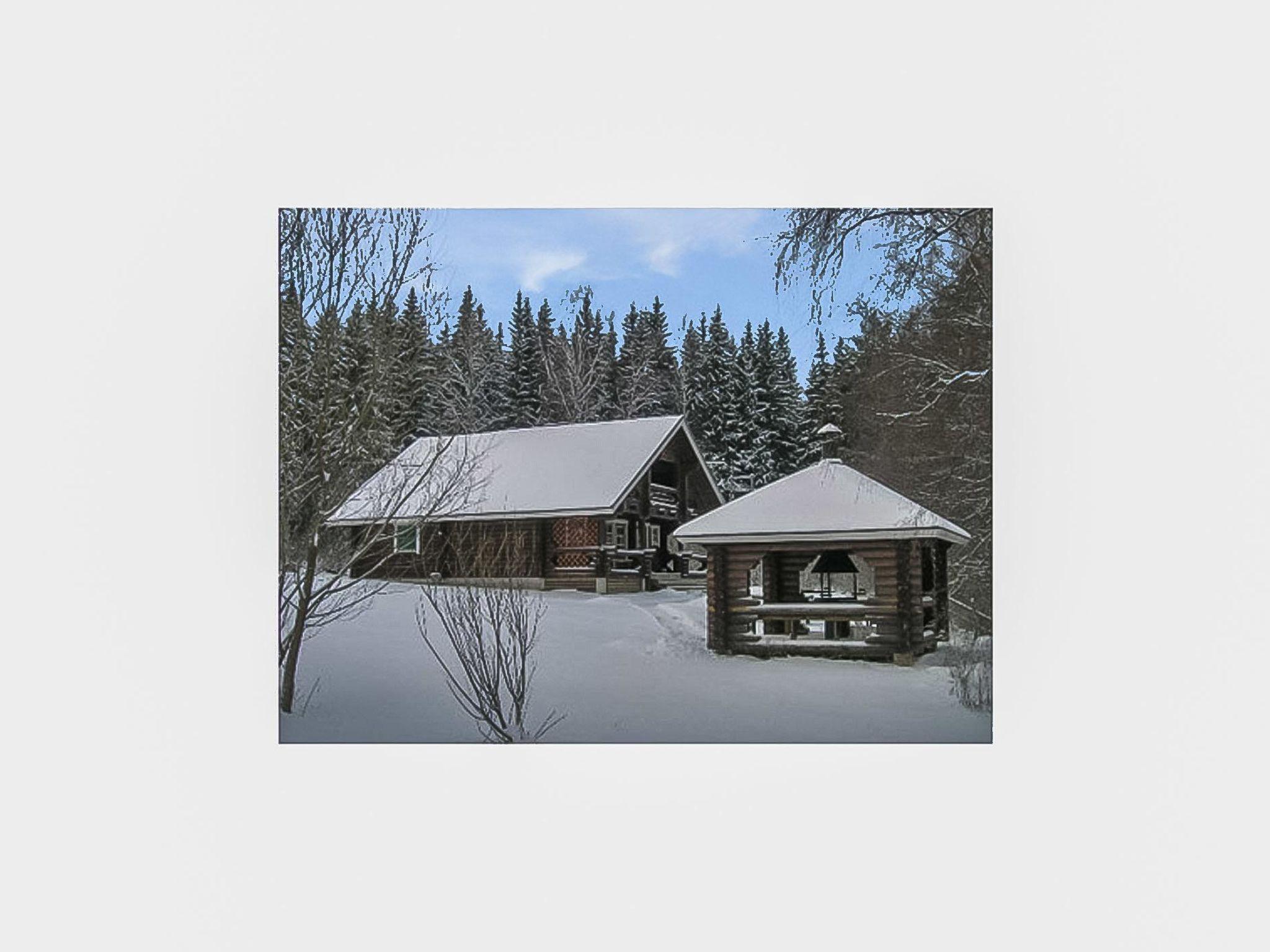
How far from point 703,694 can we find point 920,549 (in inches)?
57.6

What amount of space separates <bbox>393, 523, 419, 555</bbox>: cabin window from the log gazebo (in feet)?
4.90

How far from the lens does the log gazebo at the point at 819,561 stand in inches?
203

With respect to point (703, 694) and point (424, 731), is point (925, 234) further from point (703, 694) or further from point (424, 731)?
point (424, 731)

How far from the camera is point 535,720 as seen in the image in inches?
199

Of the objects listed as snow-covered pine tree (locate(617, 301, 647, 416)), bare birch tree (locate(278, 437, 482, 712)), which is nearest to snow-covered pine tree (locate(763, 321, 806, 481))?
snow-covered pine tree (locate(617, 301, 647, 416))

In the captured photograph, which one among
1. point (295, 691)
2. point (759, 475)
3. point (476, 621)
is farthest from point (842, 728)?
point (295, 691)

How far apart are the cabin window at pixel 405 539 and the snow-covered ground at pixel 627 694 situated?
238 mm

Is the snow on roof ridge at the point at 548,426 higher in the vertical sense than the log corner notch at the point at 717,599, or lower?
higher

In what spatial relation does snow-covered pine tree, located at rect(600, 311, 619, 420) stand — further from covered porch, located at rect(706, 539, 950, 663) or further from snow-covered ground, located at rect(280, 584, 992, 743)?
snow-covered ground, located at rect(280, 584, 992, 743)

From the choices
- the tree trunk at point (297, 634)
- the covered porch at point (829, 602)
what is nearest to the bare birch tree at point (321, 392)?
the tree trunk at point (297, 634)

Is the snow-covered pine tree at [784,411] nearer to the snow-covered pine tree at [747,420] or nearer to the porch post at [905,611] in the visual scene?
the snow-covered pine tree at [747,420]

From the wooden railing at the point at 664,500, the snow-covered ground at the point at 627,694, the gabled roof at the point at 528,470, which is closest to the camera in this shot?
the snow-covered ground at the point at 627,694

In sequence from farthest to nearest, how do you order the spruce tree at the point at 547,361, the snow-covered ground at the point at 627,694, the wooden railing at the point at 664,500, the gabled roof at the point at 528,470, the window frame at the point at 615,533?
1. the window frame at the point at 615,533
2. the wooden railing at the point at 664,500
3. the gabled roof at the point at 528,470
4. the spruce tree at the point at 547,361
5. the snow-covered ground at the point at 627,694

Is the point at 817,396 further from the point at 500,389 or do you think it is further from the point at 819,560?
the point at 500,389
